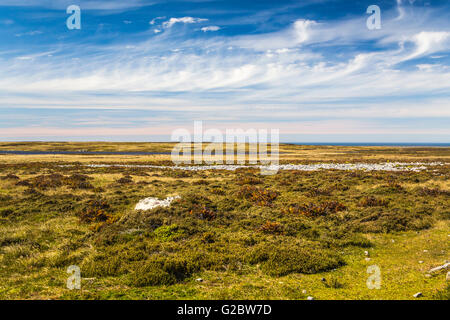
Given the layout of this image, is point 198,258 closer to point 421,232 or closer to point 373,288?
point 373,288

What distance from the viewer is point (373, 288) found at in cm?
722

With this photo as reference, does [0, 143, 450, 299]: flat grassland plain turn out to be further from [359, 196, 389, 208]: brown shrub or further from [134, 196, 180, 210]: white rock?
[134, 196, 180, 210]: white rock

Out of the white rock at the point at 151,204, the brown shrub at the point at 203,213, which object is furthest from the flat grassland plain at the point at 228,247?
the white rock at the point at 151,204

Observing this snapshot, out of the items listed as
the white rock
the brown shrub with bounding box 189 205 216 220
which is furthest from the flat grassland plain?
the white rock

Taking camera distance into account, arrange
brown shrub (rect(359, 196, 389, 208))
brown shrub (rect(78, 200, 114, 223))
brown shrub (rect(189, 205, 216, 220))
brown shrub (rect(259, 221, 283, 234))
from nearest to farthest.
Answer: brown shrub (rect(259, 221, 283, 234)) < brown shrub (rect(78, 200, 114, 223)) < brown shrub (rect(189, 205, 216, 220)) < brown shrub (rect(359, 196, 389, 208))

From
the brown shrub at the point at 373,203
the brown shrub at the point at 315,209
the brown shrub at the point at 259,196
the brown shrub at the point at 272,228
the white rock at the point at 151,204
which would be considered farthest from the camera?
the brown shrub at the point at 259,196

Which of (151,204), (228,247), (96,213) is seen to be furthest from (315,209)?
(96,213)

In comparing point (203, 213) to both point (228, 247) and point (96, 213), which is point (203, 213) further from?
point (96, 213)

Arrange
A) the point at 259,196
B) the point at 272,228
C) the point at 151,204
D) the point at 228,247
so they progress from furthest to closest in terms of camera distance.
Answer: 1. the point at 259,196
2. the point at 151,204
3. the point at 272,228
4. the point at 228,247

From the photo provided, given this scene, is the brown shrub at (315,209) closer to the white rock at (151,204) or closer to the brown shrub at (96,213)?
the white rock at (151,204)
